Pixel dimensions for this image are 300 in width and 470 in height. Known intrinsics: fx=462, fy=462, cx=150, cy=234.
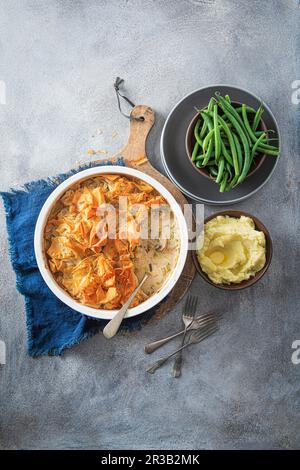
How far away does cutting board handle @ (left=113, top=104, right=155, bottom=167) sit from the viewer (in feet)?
12.2

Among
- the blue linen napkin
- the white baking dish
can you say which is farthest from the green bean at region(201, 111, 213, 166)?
the blue linen napkin

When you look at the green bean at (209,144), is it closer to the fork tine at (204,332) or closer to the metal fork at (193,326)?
the metal fork at (193,326)

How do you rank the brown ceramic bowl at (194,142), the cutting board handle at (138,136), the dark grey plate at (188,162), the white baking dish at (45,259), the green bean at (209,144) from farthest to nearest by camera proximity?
the cutting board handle at (138,136) → the dark grey plate at (188,162) → the brown ceramic bowl at (194,142) → the green bean at (209,144) → the white baking dish at (45,259)

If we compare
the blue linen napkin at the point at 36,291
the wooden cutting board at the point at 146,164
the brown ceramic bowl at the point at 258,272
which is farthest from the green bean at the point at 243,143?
the blue linen napkin at the point at 36,291

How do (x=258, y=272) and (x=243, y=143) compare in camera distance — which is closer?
(x=243, y=143)

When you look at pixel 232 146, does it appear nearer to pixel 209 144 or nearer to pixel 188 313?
pixel 209 144

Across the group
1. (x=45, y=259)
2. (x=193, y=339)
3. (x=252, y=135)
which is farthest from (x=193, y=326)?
(x=252, y=135)

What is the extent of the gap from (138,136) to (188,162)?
47cm

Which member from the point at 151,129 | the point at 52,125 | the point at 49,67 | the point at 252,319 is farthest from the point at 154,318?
the point at 49,67

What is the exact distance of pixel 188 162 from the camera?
3652 mm

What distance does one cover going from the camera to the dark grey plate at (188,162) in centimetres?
360

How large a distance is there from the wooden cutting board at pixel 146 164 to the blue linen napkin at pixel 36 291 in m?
0.11

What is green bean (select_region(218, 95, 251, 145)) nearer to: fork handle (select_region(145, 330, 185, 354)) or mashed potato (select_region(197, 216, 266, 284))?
mashed potato (select_region(197, 216, 266, 284))

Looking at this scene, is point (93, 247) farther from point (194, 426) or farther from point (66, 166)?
point (194, 426)
